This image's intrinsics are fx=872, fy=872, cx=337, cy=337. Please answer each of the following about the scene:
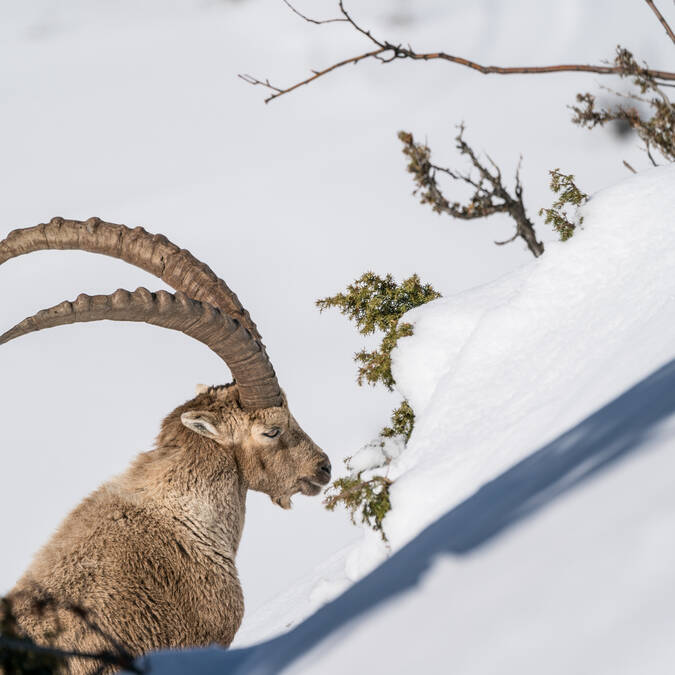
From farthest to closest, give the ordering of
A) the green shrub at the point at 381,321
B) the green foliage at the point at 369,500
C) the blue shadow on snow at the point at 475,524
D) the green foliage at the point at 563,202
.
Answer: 1. the green shrub at the point at 381,321
2. the green foliage at the point at 563,202
3. the green foliage at the point at 369,500
4. the blue shadow on snow at the point at 475,524

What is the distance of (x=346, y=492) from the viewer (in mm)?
5688

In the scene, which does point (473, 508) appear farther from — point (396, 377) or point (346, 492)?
point (396, 377)

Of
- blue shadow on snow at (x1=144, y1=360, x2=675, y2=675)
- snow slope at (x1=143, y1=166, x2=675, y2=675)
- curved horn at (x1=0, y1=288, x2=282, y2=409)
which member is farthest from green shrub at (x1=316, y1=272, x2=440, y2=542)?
blue shadow on snow at (x1=144, y1=360, x2=675, y2=675)

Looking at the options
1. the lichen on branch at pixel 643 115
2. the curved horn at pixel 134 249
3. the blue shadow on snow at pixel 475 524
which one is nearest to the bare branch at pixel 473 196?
the lichen on branch at pixel 643 115

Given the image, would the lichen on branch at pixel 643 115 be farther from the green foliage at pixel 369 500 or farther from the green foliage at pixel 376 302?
the green foliage at pixel 369 500

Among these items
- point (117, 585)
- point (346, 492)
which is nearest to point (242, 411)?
point (346, 492)

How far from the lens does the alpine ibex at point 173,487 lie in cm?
531

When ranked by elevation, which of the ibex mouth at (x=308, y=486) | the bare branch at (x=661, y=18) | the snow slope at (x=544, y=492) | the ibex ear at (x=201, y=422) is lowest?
the snow slope at (x=544, y=492)

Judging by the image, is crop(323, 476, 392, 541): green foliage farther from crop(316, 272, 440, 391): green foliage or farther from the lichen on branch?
the lichen on branch

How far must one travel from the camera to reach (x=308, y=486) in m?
6.60

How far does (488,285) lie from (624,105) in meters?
2.85

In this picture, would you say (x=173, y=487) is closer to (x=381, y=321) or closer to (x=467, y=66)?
(x=381, y=321)

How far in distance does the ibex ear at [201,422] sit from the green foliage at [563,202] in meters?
2.81

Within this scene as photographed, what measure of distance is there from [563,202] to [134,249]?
315cm
